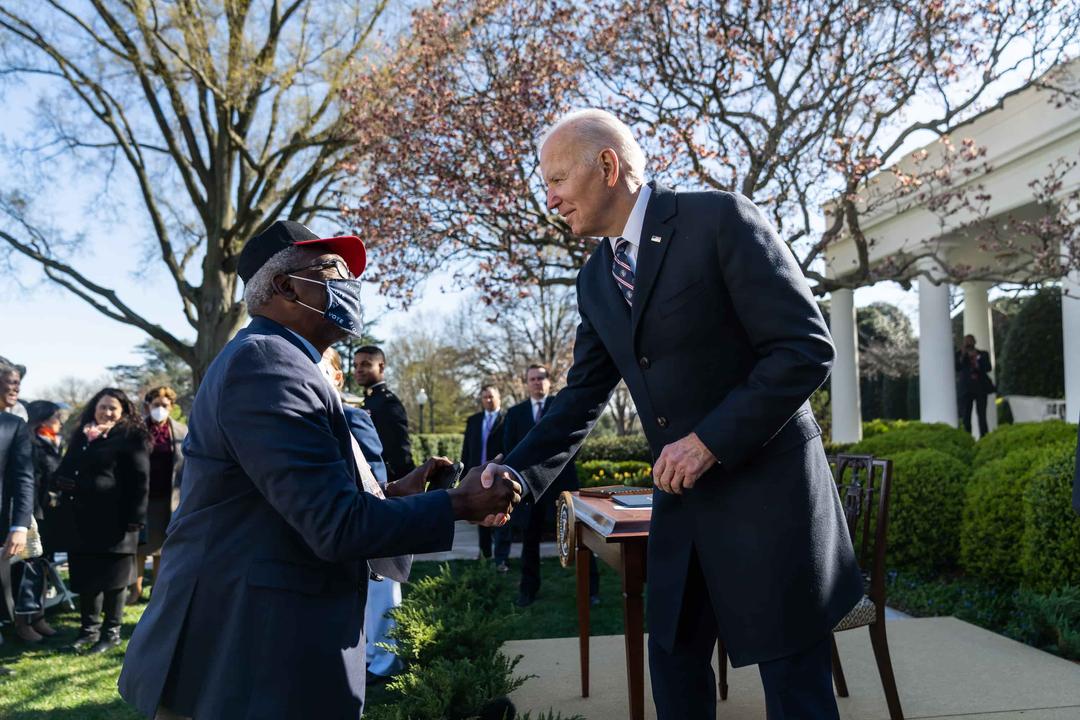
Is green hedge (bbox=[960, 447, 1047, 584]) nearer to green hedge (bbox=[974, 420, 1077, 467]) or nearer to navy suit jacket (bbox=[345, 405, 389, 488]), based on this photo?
green hedge (bbox=[974, 420, 1077, 467])

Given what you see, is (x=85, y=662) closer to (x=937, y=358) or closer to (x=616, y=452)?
(x=616, y=452)

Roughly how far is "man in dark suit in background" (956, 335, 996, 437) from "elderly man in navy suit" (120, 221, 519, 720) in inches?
717

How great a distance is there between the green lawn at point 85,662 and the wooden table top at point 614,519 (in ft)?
3.54

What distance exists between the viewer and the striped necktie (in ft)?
7.98

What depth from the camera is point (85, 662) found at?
6410 mm

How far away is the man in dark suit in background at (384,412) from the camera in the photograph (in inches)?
287

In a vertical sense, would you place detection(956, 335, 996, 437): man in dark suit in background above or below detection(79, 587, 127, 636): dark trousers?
above

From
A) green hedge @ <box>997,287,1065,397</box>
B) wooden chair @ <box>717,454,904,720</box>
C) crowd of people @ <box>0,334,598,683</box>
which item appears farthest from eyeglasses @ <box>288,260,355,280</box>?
green hedge @ <box>997,287,1065,397</box>

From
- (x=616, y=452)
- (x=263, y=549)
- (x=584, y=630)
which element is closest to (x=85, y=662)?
(x=584, y=630)

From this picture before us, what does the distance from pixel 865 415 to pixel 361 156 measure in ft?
77.8

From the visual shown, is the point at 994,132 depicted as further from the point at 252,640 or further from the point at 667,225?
the point at 252,640

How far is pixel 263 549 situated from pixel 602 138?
Result: 1.43 m

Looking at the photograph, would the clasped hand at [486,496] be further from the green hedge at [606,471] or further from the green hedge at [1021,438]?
the green hedge at [606,471]

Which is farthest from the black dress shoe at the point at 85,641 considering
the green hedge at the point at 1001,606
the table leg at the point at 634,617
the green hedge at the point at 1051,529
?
the green hedge at the point at 1051,529
